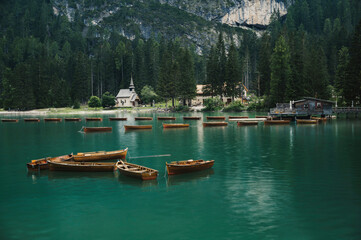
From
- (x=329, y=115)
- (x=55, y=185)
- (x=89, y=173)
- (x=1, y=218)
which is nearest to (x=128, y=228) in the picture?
(x=1, y=218)

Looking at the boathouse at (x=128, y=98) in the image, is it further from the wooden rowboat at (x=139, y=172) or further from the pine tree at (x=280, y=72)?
the wooden rowboat at (x=139, y=172)

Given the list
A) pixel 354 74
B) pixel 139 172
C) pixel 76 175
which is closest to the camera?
pixel 139 172

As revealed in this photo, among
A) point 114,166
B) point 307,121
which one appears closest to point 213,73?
point 307,121

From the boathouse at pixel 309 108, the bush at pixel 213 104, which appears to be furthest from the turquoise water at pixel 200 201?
the bush at pixel 213 104

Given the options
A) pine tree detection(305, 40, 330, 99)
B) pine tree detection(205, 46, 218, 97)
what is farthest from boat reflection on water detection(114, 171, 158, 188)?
pine tree detection(205, 46, 218, 97)

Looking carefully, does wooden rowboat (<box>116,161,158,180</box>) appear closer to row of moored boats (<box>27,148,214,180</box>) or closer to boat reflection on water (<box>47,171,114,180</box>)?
row of moored boats (<box>27,148,214,180</box>)

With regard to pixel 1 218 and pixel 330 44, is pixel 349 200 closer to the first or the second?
pixel 1 218

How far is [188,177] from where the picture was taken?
3089cm

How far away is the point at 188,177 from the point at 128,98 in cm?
13857

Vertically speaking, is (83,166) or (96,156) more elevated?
(96,156)

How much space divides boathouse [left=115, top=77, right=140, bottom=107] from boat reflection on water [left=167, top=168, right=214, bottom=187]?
13573cm

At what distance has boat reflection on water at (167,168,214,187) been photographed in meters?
29.2

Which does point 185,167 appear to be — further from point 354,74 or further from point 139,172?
point 354,74

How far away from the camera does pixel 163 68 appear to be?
148 m
